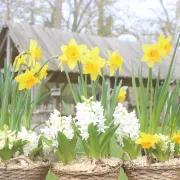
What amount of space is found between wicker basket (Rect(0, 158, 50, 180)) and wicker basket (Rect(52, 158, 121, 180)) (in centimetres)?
8

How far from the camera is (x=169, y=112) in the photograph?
2023 mm

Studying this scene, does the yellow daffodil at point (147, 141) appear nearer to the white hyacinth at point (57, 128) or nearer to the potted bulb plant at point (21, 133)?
the white hyacinth at point (57, 128)

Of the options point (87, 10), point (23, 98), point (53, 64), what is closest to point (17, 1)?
point (87, 10)

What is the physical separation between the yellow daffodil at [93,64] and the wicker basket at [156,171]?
48cm

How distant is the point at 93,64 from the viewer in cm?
186

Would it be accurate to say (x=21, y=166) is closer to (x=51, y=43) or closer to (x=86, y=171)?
(x=86, y=171)

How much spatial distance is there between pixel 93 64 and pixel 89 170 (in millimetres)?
533

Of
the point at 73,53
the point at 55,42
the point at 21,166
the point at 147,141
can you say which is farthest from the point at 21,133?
the point at 55,42

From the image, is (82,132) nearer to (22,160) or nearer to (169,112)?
(22,160)

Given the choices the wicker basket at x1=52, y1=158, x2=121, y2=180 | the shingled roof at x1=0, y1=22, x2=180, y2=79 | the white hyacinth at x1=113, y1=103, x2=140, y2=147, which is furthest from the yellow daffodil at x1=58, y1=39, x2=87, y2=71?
the shingled roof at x1=0, y1=22, x2=180, y2=79

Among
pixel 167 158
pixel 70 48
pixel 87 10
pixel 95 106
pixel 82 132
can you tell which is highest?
pixel 87 10

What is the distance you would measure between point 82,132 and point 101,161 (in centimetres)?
16

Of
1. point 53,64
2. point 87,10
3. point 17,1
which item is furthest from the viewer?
point 87,10

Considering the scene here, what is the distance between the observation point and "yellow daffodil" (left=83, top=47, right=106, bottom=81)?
1.86m
